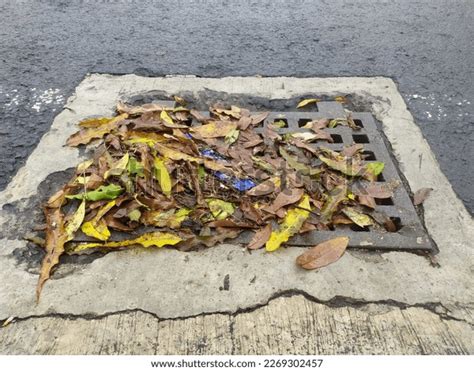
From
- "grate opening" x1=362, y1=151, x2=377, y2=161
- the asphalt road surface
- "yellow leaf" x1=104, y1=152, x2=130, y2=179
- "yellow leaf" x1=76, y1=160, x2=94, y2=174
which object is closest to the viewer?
"yellow leaf" x1=104, y1=152, x2=130, y2=179

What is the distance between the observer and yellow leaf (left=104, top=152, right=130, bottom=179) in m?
2.11

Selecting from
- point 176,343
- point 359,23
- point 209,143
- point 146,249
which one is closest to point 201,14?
point 359,23

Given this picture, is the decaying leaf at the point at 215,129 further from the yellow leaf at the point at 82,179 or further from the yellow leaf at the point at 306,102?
the yellow leaf at the point at 82,179

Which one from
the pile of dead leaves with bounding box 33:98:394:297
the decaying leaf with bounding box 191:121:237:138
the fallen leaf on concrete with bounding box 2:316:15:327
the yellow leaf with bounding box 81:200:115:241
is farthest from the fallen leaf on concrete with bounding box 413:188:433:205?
the fallen leaf on concrete with bounding box 2:316:15:327

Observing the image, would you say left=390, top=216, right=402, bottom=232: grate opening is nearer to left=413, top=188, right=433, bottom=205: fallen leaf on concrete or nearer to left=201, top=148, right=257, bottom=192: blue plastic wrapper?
left=413, top=188, right=433, bottom=205: fallen leaf on concrete

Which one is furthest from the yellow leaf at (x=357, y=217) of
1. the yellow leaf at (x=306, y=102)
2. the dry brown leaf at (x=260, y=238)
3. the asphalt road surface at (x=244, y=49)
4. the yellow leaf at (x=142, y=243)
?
the yellow leaf at (x=306, y=102)

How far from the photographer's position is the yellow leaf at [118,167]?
6.93ft

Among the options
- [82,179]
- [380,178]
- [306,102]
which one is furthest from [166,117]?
[380,178]

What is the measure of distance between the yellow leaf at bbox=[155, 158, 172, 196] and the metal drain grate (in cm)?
42

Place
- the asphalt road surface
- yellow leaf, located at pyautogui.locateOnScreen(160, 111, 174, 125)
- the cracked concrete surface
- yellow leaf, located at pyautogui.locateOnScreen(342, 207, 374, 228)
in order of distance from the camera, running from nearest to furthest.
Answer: the cracked concrete surface, yellow leaf, located at pyautogui.locateOnScreen(342, 207, 374, 228), yellow leaf, located at pyautogui.locateOnScreen(160, 111, 174, 125), the asphalt road surface

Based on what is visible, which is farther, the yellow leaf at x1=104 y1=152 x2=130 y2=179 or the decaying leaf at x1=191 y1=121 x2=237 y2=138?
the decaying leaf at x1=191 y1=121 x2=237 y2=138

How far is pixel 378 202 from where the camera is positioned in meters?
2.15

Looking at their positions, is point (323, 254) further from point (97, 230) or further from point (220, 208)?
point (97, 230)

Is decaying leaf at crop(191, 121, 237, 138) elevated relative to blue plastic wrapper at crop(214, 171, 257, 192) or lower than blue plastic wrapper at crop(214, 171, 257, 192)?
lower
